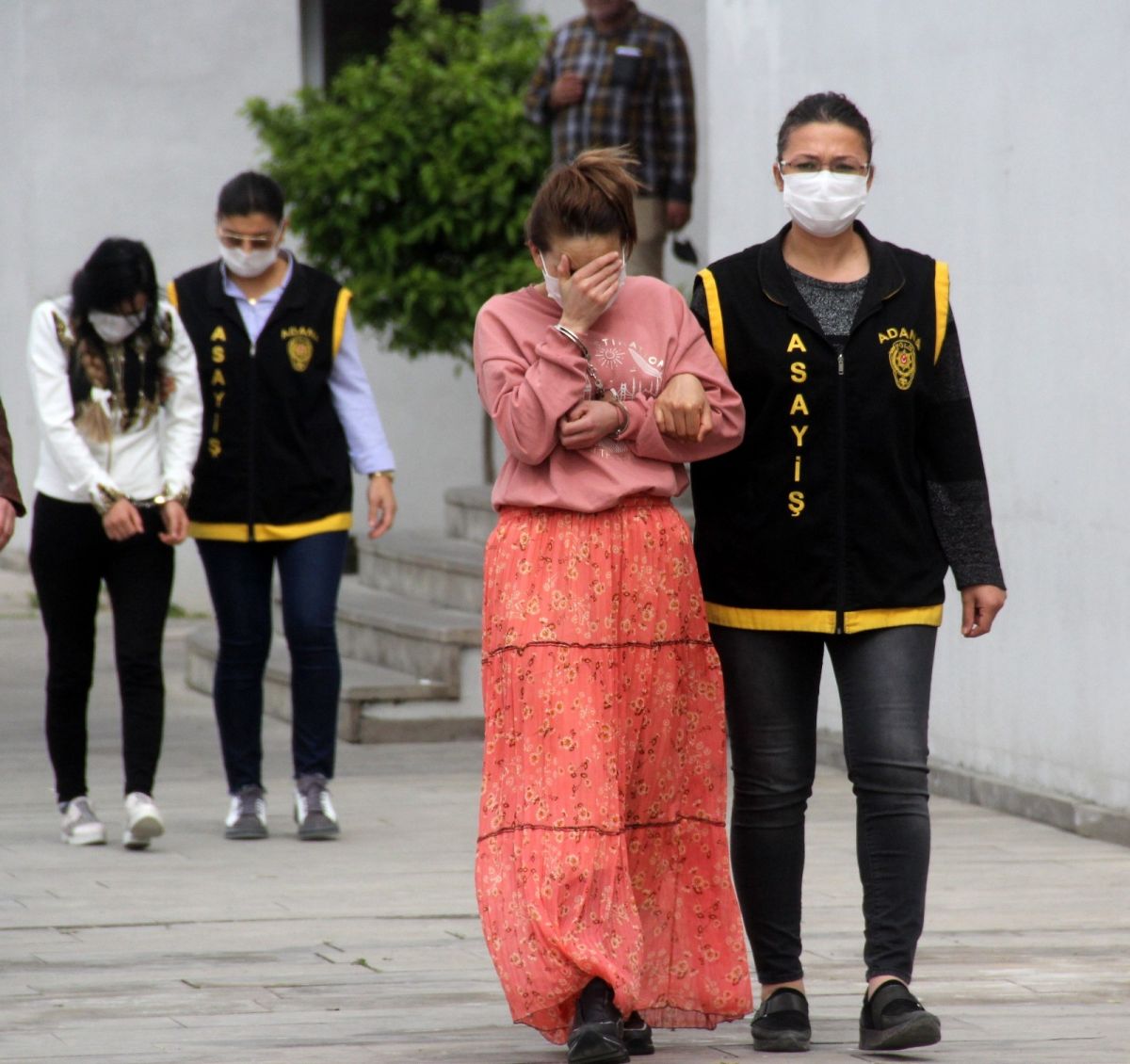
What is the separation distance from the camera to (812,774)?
4.79m

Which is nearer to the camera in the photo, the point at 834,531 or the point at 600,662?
the point at 600,662

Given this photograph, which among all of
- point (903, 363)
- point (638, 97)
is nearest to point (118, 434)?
point (903, 363)

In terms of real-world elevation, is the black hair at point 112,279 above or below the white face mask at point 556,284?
above

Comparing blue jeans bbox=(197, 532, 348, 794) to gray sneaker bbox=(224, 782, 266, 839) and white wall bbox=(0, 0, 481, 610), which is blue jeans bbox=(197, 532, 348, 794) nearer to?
gray sneaker bbox=(224, 782, 266, 839)

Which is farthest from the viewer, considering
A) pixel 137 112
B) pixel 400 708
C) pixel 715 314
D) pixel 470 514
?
pixel 137 112

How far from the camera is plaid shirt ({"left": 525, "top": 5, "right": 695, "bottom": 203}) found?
33.0 ft

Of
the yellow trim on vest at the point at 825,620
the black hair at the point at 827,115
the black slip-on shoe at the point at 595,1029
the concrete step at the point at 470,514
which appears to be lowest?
the black slip-on shoe at the point at 595,1029

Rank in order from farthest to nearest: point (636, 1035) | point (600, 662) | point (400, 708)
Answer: point (400, 708) → point (636, 1035) → point (600, 662)

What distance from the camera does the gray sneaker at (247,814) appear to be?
716 centimetres

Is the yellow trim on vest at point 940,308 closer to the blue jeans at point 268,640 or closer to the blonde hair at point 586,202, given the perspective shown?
the blonde hair at point 586,202

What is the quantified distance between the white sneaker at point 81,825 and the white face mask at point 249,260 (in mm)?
1656

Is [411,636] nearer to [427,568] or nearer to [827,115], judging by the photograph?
[427,568]

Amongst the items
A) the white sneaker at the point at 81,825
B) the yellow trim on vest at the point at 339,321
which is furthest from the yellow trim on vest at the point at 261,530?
the white sneaker at the point at 81,825

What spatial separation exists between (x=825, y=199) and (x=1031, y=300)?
3.01m
